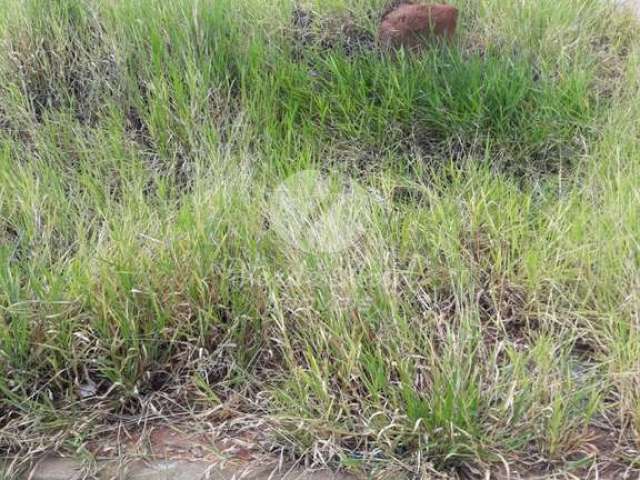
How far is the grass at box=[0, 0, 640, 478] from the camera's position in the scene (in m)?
2.45

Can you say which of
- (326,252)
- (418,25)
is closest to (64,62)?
(418,25)

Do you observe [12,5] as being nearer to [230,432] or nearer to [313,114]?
[313,114]

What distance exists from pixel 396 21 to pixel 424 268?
1.89 m

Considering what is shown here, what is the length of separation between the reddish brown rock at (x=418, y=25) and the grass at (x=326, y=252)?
14 centimetres

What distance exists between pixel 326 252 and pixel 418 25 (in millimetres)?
1926

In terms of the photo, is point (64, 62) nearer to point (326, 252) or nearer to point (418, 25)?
point (418, 25)

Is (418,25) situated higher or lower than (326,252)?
higher

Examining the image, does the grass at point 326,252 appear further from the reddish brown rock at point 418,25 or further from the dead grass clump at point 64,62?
the reddish brown rock at point 418,25

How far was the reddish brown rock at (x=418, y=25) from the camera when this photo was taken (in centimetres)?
430

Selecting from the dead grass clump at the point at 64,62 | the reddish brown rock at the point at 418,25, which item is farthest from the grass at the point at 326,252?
the reddish brown rock at the point at 418,25

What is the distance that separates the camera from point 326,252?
9.50 feet

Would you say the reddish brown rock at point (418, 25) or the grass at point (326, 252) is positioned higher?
the reddish brown rock at point (418, 25)

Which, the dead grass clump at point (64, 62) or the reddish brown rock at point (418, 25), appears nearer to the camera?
the dead grass clump at point (64, 62)

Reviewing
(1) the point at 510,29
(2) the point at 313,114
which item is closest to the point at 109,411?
(2) the point at 313,114
